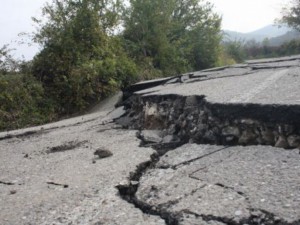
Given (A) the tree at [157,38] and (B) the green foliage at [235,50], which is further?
(B) the green foliage at [235,50]

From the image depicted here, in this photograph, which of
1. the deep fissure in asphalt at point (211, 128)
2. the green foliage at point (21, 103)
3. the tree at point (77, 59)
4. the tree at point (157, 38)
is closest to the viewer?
the deep fissure in asphalt at point (211, 128)

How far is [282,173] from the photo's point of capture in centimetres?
250

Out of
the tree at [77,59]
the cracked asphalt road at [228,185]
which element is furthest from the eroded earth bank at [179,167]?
the tree at [77,59]

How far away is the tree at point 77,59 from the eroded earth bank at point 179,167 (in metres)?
3.93

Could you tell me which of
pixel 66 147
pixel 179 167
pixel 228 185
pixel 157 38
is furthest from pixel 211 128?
pixel 157 38

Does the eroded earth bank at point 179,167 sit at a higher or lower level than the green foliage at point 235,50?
lower

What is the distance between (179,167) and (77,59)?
6785mm

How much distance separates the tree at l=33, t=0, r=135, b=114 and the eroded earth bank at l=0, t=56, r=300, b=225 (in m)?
3.93

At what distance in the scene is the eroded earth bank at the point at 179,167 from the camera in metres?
2.29

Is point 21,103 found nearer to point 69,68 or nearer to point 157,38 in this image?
point 69,68

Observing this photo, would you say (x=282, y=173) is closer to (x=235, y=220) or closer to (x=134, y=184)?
(x=235, y=220)

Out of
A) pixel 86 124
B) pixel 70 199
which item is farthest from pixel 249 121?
pixel 86 124

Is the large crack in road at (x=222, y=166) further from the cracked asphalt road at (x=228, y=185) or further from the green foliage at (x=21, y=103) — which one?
the green foliage at (x=21, y=103)

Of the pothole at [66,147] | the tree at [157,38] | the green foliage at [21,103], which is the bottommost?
the pothole at [66,147]
